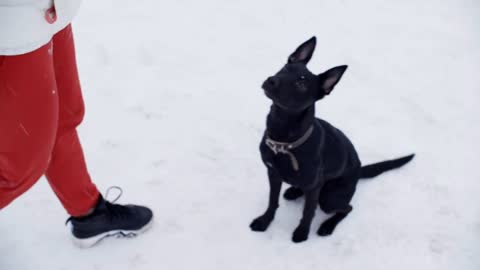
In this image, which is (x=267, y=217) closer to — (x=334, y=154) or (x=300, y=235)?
(x=300, y=235)

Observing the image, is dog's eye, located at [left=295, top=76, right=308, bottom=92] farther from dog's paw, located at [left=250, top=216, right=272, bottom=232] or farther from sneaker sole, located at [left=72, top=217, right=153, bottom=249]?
sneaker sole, located at [left=72, top=217, right=153, bottom=249]

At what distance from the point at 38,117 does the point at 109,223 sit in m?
1.08

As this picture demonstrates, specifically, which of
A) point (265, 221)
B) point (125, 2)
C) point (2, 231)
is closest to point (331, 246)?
point (265, 221)

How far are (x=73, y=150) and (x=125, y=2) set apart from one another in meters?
2.90

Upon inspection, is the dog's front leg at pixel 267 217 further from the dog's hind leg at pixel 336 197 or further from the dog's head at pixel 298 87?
the dog's head at pixel 298 87

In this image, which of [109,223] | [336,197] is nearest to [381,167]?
[336,197]

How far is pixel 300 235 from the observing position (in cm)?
279

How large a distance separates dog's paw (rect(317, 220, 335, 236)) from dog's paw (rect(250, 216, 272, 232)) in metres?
0.32

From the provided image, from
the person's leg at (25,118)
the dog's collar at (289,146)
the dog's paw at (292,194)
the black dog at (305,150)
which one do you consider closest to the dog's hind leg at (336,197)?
the black dog at (305,150)

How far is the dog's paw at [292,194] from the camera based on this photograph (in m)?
3.04

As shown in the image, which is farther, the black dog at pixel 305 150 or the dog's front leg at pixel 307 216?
the dog's front leg at pixel 307 216

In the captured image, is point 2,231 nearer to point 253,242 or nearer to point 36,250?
point 36,250

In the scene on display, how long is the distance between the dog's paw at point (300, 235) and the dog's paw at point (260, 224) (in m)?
0.19

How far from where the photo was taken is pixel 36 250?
2.64m
